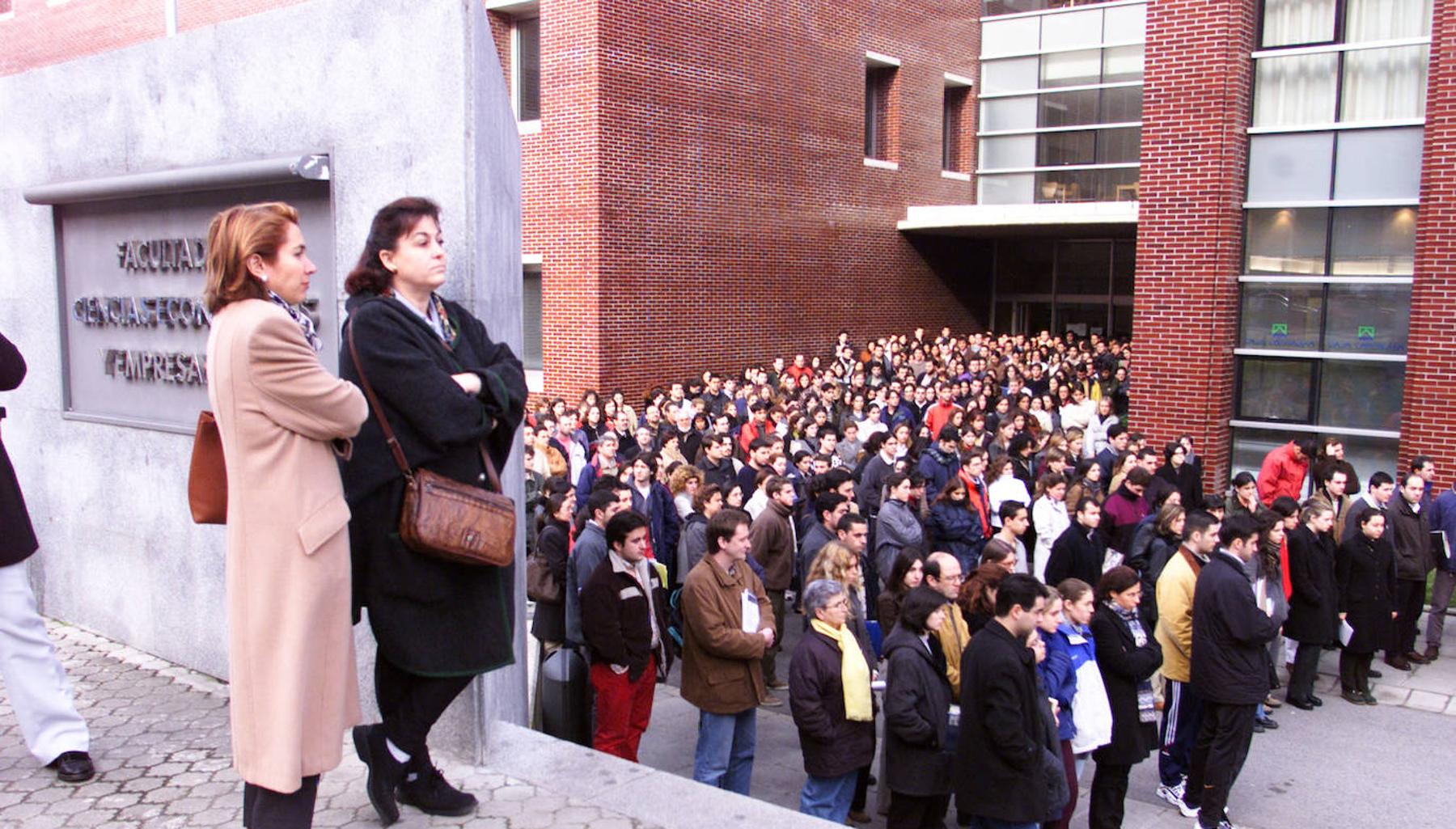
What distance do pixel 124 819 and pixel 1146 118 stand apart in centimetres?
1450

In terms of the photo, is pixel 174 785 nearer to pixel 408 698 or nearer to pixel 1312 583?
pixel 408 698

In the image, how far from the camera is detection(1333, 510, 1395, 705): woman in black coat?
9.21 m

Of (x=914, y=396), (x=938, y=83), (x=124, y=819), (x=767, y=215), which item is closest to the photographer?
(x=124, y=819)

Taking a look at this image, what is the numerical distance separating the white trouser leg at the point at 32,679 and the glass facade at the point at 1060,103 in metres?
26.7

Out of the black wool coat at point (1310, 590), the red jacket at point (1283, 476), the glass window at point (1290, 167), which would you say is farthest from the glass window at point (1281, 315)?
the black wool coat at point (1310, 590)

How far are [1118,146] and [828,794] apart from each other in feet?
80.6

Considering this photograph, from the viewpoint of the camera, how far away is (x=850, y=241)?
25766 millimetres

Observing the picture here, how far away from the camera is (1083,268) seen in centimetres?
3062

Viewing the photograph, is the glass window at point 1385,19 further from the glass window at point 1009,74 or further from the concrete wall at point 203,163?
the glass window at point 1009,74

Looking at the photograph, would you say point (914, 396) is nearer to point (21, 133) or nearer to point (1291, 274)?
point (1291, 274)

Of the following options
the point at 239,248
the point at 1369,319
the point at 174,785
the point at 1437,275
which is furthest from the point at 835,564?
the point at 1369,319

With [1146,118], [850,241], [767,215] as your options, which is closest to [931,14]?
[850,241]

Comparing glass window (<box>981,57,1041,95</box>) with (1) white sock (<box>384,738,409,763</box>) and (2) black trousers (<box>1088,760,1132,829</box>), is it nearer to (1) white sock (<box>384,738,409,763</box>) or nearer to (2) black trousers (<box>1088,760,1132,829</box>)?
(2) black trousers (<box>1088,760,1132,829</box>)

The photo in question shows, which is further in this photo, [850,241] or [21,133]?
[850,241]
